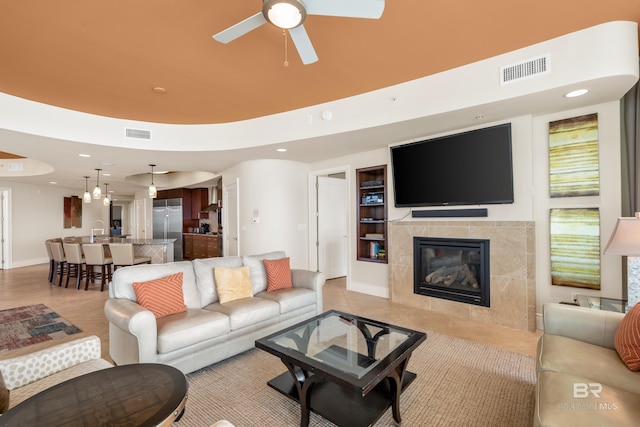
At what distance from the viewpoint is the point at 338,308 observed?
172 inches

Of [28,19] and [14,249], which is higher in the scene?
[28,19]

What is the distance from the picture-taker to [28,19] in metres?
2.20

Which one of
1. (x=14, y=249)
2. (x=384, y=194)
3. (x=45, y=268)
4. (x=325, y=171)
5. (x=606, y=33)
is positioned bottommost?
(x=45, y=268)

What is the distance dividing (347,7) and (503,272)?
3.39 m

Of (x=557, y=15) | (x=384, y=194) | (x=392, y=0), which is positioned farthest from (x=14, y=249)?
(x=557, y=15)

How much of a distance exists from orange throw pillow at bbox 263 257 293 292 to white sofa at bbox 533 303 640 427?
→ 8.46 feet

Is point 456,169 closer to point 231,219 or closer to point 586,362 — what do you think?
point 586,362

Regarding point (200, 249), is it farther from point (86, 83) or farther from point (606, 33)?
point (606, 33)

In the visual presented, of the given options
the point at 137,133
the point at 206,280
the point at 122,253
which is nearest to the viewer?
the point at 206,280

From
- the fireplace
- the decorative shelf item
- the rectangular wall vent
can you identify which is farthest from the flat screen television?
the rectangular wall vent

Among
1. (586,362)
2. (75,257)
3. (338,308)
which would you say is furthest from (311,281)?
(75,257)

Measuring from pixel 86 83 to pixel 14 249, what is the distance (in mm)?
8108

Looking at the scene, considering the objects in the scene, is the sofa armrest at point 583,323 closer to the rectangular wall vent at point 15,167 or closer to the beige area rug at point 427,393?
the beige area rug at point 427,393

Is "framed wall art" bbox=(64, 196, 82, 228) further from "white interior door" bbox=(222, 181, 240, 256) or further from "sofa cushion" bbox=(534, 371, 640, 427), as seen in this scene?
"sofa cushion" bbox=(534, 371, 640, 427)
